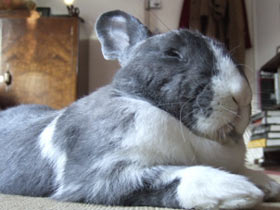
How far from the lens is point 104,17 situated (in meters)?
1.08

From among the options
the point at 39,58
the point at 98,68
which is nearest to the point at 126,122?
the point at 39,58

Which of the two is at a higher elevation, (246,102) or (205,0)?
(205,0)

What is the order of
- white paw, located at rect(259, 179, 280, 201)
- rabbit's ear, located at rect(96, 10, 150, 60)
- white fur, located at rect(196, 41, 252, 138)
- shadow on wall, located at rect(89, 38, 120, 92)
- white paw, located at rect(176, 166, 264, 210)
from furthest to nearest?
shadow on wall, located at rect(89, 38, 120, 92)
rabbit's ear, located at rect(96, 10, 150, 60)
white paw, located at rect(259, 179, 280, 201)
white fur, located at rect(196, 41, 252, 138)
white paw, located at rect(176, 166, 264, 210)

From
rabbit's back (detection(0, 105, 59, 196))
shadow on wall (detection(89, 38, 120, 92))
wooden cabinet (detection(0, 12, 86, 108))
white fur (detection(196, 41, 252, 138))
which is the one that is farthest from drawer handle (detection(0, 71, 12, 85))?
white fur (detection(196, 41, 252, 138))

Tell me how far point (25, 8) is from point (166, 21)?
57.9 inches

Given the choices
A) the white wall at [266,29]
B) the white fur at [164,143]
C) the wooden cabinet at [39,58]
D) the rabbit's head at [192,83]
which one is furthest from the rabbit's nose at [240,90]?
the white wall at [266,29]

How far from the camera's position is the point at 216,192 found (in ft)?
2.15

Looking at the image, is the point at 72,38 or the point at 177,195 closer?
the point at 177,195

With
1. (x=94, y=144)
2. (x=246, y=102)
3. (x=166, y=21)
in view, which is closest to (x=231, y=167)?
(x=246, y=102)

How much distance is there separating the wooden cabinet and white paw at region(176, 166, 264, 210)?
8.32 feet

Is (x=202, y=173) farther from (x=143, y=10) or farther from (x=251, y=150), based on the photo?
(x=143, y=10)

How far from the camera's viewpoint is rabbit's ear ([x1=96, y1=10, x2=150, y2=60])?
3.38 ft

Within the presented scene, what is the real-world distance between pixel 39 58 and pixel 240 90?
2706 millimetres

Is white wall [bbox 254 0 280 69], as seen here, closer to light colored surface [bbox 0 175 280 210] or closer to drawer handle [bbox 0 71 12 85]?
drawer handle [bbox 0 71 12 85]
